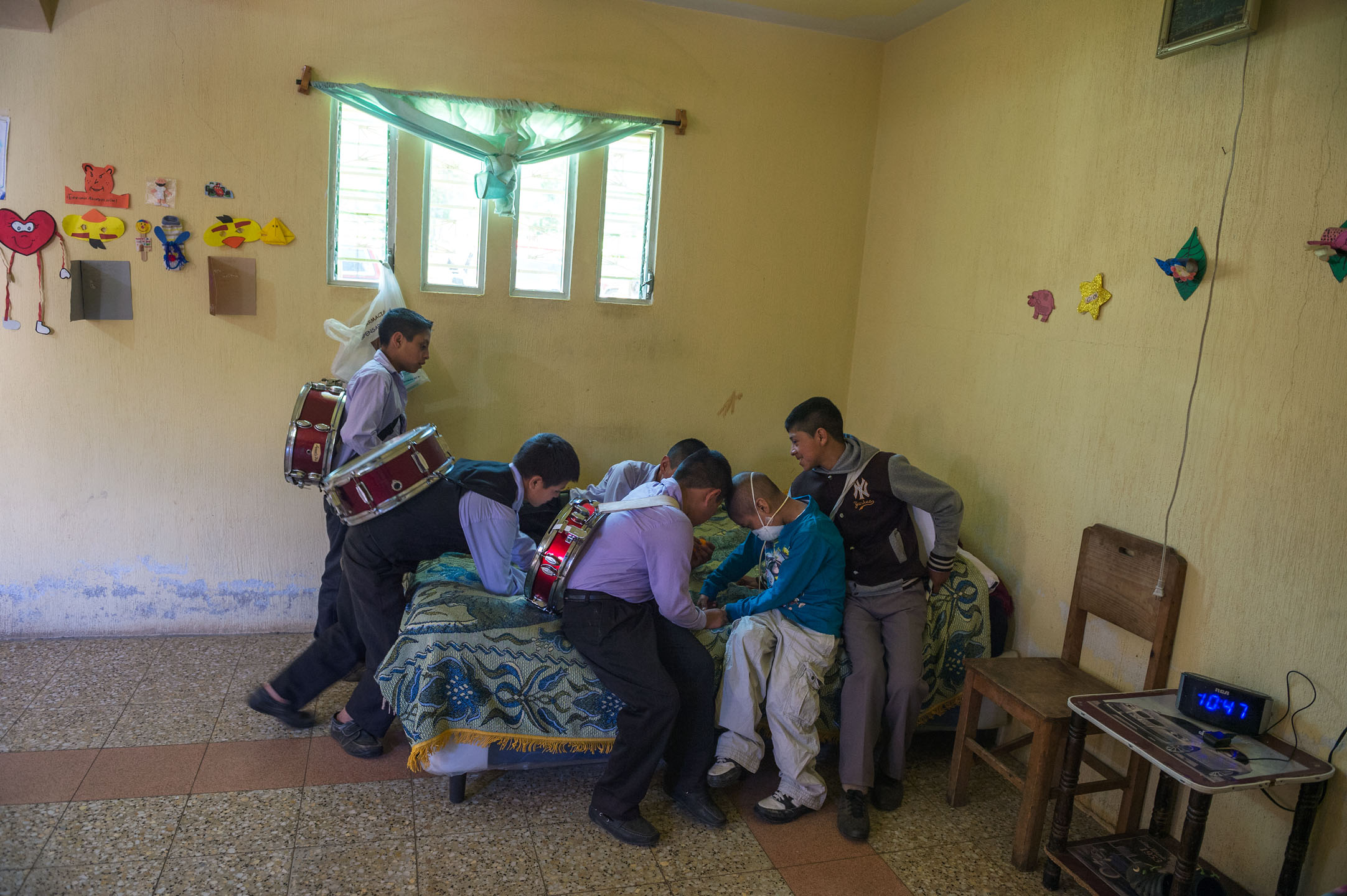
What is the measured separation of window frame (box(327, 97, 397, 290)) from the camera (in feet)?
12.3

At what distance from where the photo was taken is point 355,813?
2.66 m

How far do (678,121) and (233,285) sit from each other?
7.11 ft

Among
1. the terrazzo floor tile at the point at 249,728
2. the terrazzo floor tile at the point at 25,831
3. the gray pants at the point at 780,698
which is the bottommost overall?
the terrazzo floor tile at the point at 249,728

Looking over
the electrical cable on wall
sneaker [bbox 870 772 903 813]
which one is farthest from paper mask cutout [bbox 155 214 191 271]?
the electrical cable on wall

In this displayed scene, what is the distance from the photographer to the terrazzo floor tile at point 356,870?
7.55ft

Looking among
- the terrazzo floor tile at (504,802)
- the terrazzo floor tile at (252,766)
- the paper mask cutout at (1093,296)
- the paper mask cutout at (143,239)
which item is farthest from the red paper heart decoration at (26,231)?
the paper mask cutout at (1093,296)

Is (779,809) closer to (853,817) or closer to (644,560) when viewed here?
(853,817)

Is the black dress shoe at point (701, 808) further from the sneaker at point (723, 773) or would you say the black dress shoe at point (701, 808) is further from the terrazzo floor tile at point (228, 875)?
the terrazzo floor tile at point (228, 875)

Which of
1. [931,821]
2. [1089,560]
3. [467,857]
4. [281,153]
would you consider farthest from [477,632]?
[281,153]

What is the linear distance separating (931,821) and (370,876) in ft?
5.82

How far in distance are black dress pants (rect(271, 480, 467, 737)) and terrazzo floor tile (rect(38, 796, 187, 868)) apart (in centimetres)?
56

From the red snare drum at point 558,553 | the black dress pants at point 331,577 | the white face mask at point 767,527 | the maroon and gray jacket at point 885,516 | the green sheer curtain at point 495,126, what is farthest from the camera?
the green sheer curtain at point 495,126

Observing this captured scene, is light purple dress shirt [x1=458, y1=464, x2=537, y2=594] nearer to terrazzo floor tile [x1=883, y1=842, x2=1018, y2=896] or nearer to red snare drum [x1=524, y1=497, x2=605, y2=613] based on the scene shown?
red snare drum [x1=524, y1=497, x2=605, y2=613]

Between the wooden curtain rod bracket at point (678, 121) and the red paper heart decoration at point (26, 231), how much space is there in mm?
2696
